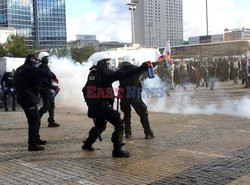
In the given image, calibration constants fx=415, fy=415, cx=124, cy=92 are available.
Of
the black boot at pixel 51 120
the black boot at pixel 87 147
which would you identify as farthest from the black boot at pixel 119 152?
the black boot at pixel 51 120

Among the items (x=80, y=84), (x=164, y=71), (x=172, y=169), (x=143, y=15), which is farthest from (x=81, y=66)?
(x=143, y=15)

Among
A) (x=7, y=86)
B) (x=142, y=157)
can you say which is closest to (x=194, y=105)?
(x=7, y=86)

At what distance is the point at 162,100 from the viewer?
53.4 ft

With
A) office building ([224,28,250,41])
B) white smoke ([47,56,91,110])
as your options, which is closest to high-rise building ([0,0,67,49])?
white smoke ([47,56,91,110])

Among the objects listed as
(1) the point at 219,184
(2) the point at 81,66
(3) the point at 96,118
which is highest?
(2) the point at 81,66

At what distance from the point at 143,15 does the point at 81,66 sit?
2395 cm

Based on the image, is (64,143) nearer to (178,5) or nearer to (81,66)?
(81,66)

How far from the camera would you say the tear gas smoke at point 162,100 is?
13.2 metres

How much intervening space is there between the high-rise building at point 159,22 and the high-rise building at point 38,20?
5745 centimetres

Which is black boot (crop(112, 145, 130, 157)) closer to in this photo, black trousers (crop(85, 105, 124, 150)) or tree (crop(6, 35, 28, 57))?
black trousers (crop(85, 105, 124, 150))

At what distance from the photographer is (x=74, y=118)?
12766 mm

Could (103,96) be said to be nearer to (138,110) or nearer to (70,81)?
(138,110)

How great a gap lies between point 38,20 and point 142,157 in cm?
9999

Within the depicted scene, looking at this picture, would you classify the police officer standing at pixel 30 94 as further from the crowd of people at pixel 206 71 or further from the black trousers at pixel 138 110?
the crowd of people at pixel 206 71
